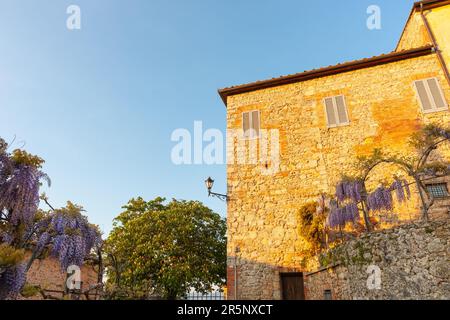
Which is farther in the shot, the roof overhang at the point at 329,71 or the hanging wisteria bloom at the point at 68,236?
the roof overhang at the point at 329,71

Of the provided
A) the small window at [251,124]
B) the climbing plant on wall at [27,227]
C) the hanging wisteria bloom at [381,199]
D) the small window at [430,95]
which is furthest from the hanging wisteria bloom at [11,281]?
the small window at [430,95]

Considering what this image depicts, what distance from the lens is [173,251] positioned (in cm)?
1171

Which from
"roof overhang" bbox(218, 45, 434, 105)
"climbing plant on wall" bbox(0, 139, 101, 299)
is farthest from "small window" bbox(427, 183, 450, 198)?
"climbing plant on wall" bbox(0, 139, 101, 299)

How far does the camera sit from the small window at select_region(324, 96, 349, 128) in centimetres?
878

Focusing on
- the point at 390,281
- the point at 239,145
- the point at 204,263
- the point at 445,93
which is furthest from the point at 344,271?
the point at 204,263

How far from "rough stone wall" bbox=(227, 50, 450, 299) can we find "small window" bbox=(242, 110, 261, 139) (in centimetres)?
26

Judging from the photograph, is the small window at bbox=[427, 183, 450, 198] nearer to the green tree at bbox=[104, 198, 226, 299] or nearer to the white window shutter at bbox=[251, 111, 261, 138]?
the white window shutter at bbox=[251, 111, 261, 138]

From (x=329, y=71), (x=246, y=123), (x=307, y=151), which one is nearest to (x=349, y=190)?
(x=307, y=151)

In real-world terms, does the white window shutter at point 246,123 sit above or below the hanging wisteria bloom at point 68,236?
above

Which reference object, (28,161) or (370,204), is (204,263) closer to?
(370,204)

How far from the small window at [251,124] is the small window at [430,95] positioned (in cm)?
490

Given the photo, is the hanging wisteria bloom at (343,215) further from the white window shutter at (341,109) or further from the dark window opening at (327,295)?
the white window shutter at (341,109)

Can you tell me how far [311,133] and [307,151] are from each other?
65 centimetres

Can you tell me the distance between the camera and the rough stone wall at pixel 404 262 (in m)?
4.30
